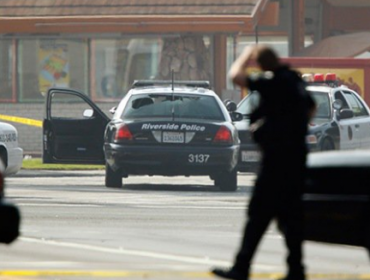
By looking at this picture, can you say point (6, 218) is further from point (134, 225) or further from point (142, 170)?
point (142, 170)

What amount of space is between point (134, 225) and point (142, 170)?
5.61 metres

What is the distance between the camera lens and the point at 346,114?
25062 millimetres

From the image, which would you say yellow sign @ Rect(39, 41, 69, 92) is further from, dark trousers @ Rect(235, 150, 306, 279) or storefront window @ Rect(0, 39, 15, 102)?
dark trousers @ Rect(235, 150, 306, 279)

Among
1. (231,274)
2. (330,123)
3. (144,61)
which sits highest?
(144,61)

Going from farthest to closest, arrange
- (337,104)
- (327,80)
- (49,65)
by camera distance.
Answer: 1. (49,65)
2. (327,80)
3. (337,104)

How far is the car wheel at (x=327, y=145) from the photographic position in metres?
24.7

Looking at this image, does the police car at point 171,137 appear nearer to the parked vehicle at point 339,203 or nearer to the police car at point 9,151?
the police car at point 9,151

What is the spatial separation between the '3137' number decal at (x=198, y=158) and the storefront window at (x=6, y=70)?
52.6 feet

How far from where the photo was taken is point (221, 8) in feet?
115

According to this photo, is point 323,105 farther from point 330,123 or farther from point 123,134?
point 123,134

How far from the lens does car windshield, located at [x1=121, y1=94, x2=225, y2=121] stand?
21.7 meters

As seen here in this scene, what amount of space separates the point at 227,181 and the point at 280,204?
11775 millimetres

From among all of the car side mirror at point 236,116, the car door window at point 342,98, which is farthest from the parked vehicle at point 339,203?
the car door window at point 342,98

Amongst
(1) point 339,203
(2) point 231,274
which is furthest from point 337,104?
(2) point 231,274
